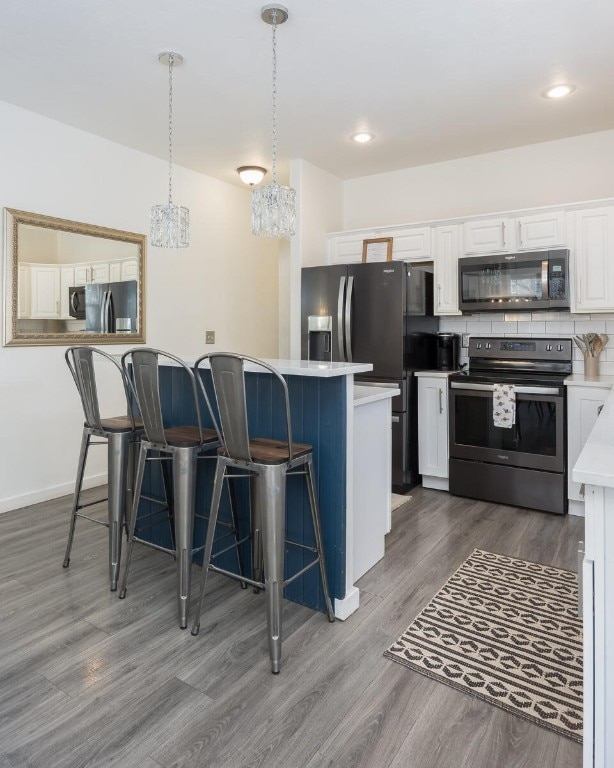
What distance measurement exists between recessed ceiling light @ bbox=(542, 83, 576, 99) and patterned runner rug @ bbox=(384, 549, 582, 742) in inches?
111

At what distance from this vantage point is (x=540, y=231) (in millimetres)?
3746

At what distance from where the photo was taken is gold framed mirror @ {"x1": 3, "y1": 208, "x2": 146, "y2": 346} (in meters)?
3.52

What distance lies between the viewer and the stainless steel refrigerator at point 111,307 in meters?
3.97

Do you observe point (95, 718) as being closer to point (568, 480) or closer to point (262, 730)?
point (262, 730)

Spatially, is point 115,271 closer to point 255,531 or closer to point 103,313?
point 103,313

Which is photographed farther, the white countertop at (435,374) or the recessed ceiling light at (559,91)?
the white countertop at (435,374)

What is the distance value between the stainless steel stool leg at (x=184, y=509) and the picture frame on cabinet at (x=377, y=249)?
9.19 ft

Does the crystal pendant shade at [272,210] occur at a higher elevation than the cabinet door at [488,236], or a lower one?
lower

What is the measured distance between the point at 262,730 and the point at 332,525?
2.68ft

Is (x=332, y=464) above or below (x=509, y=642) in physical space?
above

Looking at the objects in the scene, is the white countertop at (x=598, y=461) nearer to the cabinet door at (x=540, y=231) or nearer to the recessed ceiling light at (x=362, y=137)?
the cabinet door at (x=540, y=231)

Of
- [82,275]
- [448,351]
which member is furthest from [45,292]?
[448,351]

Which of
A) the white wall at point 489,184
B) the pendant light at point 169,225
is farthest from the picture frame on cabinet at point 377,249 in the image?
the pendant light at point 169,225

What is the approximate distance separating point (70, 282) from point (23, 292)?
35 centimetres
